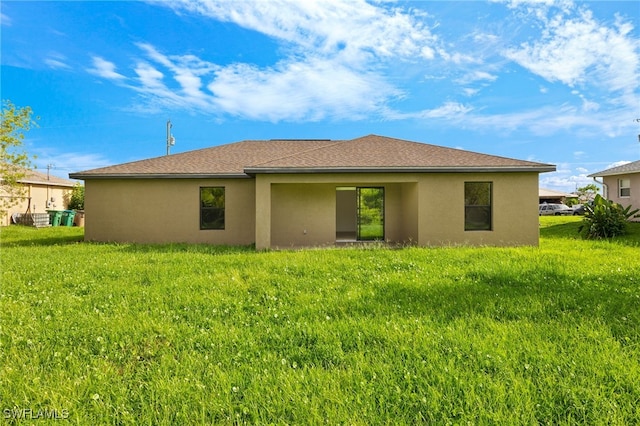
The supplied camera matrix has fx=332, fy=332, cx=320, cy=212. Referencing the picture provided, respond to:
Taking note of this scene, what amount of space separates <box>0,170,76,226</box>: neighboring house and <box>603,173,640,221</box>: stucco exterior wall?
36.1m

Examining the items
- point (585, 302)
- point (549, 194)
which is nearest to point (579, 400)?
point (585, 302)

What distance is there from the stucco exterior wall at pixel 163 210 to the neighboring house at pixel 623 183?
21839 millimetres

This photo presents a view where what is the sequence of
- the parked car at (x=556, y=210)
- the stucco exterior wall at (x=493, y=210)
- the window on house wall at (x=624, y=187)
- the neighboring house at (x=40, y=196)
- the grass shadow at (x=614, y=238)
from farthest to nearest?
the parked car at (x=556, y=210) < the neighboring house at (x=40, y=196) < the window on house wall at (x=624, y=187) < the grass shadow at (x=614, y=238) < the stucco exterior wall at (x=493, y=210)

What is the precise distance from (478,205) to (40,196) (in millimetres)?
28288

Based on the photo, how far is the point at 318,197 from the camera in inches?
484

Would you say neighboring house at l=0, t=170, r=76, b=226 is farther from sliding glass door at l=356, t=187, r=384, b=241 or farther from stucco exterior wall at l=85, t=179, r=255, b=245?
sliding glass door at l=356, t=187, r=384, b=241

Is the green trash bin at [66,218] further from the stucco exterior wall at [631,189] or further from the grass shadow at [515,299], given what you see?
the stucco exterior wall at [631,189]

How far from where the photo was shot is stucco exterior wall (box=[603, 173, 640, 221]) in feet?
63.0

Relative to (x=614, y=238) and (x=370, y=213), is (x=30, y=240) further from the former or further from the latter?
(x=614, y=238)

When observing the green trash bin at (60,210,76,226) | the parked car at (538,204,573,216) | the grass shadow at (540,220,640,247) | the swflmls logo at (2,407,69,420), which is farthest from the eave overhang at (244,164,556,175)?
the parked car at (538,204,573,216)

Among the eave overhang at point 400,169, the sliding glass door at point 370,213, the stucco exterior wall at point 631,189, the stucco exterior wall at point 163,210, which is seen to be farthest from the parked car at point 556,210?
the stucco exterior wall at point 163,210

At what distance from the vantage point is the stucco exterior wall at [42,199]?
21.9 metres

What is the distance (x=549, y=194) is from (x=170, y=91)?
49.9 metres

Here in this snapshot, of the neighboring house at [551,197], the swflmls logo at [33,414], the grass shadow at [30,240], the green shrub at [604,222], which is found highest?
the neighboring house at [551,197]
